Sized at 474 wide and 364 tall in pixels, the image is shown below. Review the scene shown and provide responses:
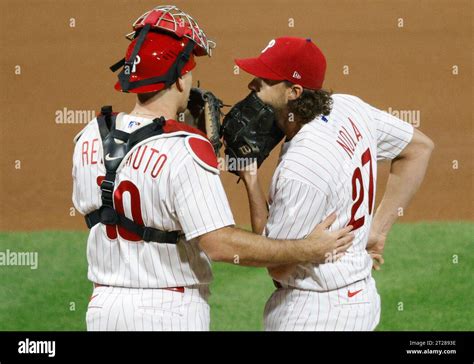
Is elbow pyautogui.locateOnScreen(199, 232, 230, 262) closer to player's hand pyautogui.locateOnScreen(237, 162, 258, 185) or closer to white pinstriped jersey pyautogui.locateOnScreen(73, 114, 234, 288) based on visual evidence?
white pinstriped jersey pyautogui.locateOnScreen(73, 114, 234, 288)

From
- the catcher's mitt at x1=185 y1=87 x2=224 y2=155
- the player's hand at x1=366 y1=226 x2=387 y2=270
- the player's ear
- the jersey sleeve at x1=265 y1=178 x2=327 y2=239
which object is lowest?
the player's hand at x1=366 y1=226 x2=387 y2=270

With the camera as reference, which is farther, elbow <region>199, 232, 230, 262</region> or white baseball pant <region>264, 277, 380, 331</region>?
white baseball pant <region>264, 277, 380, 331</region>

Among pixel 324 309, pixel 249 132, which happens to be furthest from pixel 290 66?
pixel 324 309

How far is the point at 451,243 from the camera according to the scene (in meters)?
9.26

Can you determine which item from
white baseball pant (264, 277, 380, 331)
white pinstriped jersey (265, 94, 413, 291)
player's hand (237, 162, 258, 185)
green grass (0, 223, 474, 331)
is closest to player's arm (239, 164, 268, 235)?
player's hand (237, 162, 258, 185)

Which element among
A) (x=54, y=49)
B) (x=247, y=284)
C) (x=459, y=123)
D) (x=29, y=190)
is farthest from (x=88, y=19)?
(x=247, y=284)

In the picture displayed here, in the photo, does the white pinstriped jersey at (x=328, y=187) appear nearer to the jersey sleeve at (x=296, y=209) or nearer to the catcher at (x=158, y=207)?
the jersey sleeve at (x=296, y=209)

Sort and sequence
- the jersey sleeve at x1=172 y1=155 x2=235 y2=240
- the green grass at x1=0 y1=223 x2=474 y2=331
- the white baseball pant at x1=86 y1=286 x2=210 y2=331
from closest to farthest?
the jersey sleeve at x1=172 y1=155 x2=235 y2=240 → the white baseball pant at x1=86 y1=286 x2=210 y2=331 → the green grass at x1=0 y1=223 x2=474 y2=331

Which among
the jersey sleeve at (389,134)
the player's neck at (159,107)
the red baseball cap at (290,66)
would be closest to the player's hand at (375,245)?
the jersey sleeve at (389,134)

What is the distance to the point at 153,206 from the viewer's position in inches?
146

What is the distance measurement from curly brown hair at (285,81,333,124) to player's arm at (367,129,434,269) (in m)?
0.71

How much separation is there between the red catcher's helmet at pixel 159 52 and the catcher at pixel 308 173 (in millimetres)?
421

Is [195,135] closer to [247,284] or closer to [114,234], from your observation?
[114,234]

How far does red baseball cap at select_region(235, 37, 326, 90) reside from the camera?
4191 mm
